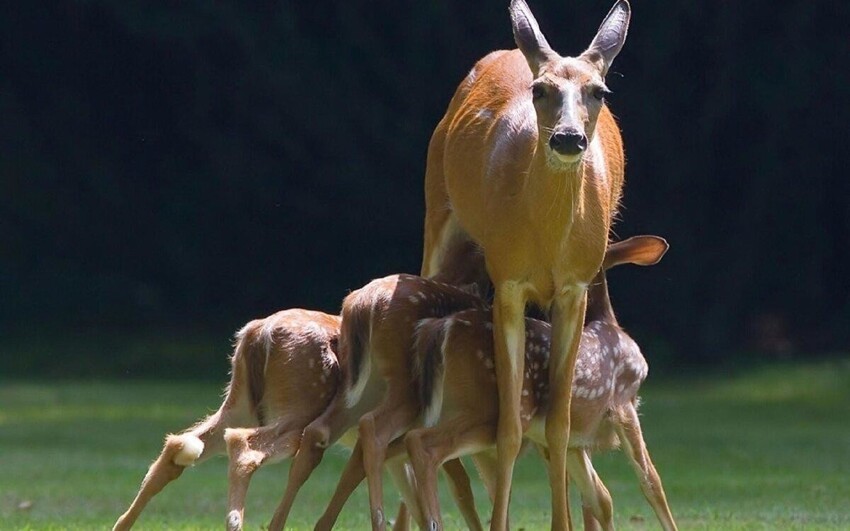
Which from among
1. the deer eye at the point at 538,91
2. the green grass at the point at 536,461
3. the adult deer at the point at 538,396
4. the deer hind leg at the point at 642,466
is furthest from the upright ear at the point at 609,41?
the green grass at the point at 536,461

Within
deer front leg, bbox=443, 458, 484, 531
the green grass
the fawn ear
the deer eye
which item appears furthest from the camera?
the green grass

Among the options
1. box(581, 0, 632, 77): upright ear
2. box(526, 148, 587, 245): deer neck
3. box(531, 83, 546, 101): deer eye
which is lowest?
box(526, 148, 587, 245): deer neck

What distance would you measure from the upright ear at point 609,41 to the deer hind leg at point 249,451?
2.24 metres

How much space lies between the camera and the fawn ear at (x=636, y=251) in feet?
31.4

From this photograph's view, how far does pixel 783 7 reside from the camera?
68.3ft

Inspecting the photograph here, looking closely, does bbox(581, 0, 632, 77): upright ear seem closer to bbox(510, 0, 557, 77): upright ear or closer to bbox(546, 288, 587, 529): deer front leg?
bbox(510, 0, 557, 77): upright ear

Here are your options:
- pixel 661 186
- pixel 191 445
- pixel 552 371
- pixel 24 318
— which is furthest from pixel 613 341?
pixel 24 318

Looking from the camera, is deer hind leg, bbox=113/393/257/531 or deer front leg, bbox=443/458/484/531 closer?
deer hind leg, bbox=113/393/257/531

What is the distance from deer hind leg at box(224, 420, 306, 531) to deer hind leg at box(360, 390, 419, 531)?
462 mm

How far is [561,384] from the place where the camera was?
28.6ft

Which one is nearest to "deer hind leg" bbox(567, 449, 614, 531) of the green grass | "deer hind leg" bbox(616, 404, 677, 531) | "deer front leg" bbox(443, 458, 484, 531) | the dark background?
"deer hind leg" bbox(616, 404, 677, 531)

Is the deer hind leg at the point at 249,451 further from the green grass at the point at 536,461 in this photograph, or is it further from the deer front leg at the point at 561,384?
the green grass at the point at 536,461

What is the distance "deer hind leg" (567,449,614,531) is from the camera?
9016mm

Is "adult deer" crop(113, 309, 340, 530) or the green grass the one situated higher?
"adult deer" crop(113, 309, 340, 530)
